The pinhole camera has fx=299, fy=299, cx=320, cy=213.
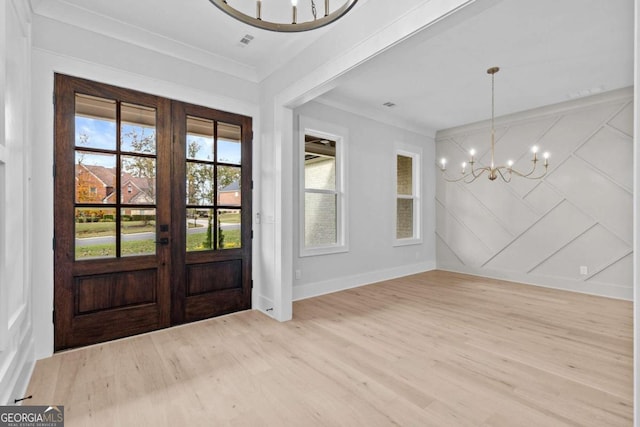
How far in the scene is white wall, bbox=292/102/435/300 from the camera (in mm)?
4168

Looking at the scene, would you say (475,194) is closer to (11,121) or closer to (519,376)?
(519,376)

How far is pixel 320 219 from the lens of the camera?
176 inches

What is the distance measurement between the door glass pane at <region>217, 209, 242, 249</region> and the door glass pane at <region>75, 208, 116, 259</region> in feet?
3.27

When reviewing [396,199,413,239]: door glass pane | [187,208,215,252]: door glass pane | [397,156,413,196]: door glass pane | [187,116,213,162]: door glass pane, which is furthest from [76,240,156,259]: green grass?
[397,156,413,196]: door glass pane

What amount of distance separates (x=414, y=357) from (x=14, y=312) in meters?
2.85

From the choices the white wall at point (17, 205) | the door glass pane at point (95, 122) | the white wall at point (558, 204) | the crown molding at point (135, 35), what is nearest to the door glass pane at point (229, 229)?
the door glass pane at point (95, 122)

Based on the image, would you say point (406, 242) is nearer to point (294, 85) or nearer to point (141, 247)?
point (294, 85)

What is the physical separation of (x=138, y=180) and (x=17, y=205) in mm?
904

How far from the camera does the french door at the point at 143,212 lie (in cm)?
254

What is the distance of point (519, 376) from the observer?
216 cm

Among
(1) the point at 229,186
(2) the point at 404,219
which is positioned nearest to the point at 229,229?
(1) the point at 229,186

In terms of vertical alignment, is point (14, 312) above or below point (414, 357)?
above

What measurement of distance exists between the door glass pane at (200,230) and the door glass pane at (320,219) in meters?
1.40

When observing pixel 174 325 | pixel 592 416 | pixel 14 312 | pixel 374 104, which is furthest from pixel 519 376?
pixel 374 104
